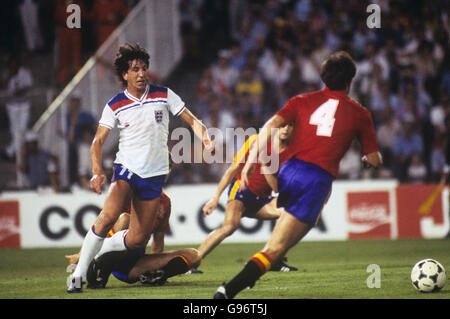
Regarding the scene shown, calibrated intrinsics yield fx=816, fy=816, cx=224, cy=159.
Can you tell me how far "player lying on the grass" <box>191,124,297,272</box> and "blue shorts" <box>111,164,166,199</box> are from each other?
150 centimetres

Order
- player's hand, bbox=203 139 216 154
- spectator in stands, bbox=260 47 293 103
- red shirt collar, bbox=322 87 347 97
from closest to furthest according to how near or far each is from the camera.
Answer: red shirt collar, bbox=322 87 347 97 < player's hand, bbox=203 139 216 154 < spectator in stands, bbox=260 47 293 103

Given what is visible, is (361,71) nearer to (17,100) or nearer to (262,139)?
(17,100)

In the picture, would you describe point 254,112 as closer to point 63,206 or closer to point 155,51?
point 155,51

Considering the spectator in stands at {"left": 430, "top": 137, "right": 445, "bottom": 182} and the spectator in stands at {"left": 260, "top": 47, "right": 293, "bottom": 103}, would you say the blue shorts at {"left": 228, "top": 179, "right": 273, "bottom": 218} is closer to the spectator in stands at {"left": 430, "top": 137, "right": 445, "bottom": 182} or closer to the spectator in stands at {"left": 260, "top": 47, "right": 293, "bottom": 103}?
the spectator in stands at {"left": 430, "top": 137, "right": 445, "bottom": 182}

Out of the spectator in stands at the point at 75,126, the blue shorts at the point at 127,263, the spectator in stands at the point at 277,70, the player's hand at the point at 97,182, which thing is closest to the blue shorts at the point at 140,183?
the player's hand at the point at 97,182

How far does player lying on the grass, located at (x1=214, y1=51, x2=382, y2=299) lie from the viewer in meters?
6.83

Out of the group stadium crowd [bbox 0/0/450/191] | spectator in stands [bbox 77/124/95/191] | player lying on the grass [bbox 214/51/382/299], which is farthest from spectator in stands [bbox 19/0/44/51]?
player lying on the grass [bbox 214/51/382/299]

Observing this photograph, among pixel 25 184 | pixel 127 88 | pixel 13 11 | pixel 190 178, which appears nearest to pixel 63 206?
pixel 25 184

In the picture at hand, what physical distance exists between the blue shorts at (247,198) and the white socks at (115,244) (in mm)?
2077

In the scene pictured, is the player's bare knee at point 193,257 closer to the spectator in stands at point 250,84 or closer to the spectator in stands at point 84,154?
the spectator in stands at point 84,154

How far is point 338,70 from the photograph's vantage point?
700 cm

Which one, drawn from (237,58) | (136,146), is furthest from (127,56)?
(237,58)

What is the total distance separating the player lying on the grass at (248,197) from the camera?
9.68 m

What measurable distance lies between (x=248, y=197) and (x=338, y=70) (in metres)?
3.53
